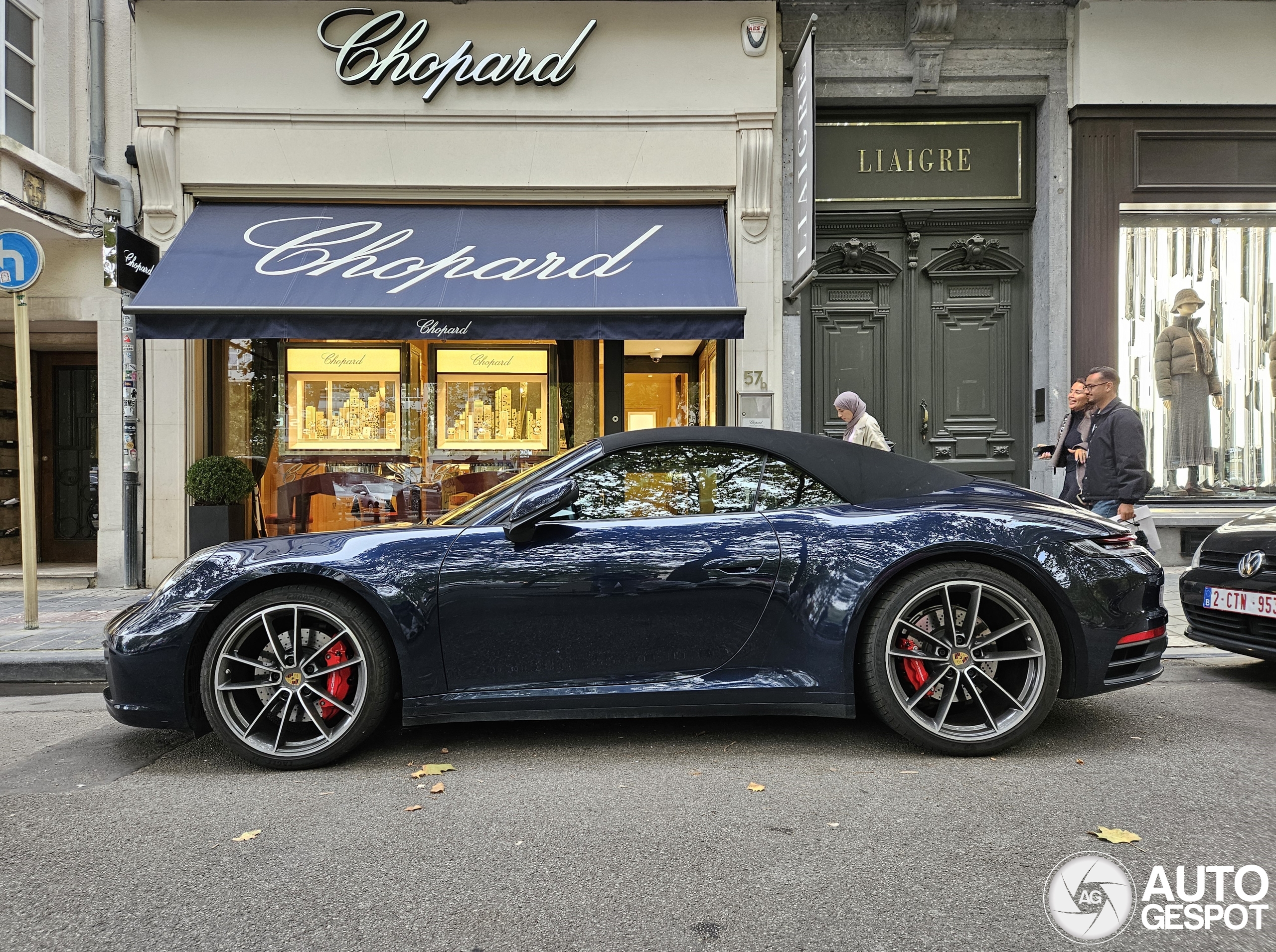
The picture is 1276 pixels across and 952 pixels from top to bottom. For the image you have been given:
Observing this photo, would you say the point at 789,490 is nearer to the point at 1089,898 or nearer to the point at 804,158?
the point at 1089,898

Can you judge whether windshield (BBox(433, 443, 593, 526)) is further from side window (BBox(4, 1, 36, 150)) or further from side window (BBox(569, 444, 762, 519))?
side window (BBox(4, 1, 36, 150))

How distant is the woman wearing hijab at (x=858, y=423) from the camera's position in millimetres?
7043

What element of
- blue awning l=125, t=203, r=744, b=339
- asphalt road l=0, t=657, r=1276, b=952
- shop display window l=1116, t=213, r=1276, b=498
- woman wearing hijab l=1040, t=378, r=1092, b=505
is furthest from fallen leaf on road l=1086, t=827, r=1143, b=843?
shop display window l=1116, t=213, r=1276, b=498

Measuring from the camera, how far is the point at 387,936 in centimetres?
204

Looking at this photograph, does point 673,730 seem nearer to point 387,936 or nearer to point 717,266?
point 387,936

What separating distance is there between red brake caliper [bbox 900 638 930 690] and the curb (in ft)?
15.0

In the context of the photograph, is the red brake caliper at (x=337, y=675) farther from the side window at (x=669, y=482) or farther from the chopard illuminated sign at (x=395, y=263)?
the chopard illuminated sign at (x=395, y=263)

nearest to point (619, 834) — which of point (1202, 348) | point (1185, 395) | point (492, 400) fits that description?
point (492, 400)

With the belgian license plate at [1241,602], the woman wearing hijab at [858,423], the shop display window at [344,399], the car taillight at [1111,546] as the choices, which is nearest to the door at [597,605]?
the car taillight at [1111,546]

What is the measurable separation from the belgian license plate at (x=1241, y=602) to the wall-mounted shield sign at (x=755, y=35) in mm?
6705

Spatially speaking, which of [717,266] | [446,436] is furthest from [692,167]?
[446,436]

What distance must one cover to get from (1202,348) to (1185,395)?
54 cm

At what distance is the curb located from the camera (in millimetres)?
4992

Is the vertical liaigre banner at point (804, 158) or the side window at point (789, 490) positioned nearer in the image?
the side window at point (789, 490)
